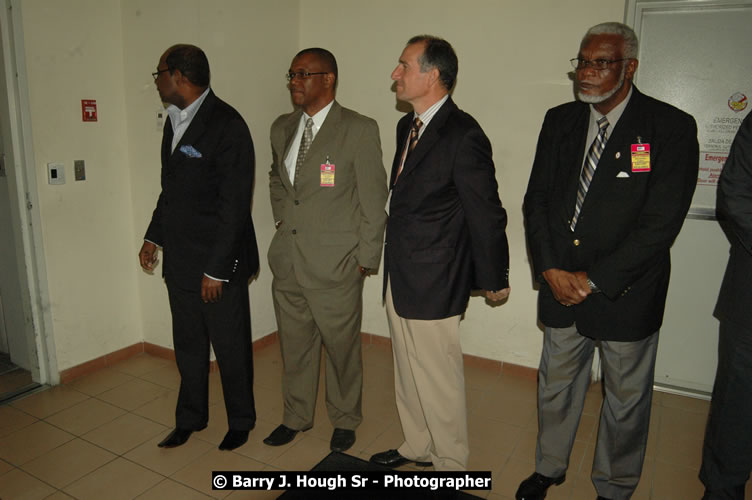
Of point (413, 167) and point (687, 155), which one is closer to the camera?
point (687, 155)

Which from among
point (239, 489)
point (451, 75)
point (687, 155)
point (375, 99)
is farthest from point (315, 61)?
point (239, 489)

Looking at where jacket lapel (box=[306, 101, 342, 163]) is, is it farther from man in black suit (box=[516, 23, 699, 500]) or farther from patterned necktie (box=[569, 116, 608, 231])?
A: patterned necktie (box=[569, 116, 608, 231])

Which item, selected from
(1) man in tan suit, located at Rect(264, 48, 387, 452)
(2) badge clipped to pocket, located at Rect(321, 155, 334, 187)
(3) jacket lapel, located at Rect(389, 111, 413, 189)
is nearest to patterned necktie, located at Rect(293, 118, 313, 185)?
(1) man in tan suit, located at Rect(264, 48, 387, 452)

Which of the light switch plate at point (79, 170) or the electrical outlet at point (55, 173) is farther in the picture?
the light switch plate at point (79, 170)

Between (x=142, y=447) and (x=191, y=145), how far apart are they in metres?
1.50

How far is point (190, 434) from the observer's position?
280cm

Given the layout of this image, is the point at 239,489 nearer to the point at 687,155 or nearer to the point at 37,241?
the point at 37,241

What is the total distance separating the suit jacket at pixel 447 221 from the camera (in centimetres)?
216

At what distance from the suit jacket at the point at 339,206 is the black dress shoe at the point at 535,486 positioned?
1161 mm

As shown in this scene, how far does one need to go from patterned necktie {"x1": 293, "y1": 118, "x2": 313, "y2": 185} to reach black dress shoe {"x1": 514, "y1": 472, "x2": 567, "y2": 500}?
1703 mm

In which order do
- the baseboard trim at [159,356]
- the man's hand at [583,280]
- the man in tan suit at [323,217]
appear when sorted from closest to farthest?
the man's hand at [583,280], the man in tan suit at [323,217], the baseboard trim at [159,356]

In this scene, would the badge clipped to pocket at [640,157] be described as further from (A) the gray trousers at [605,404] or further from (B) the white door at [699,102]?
(B) the white door at [699,102]

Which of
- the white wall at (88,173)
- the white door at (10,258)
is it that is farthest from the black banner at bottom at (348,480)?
the white door at (10,258)

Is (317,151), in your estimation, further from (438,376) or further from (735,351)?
(735,351)
